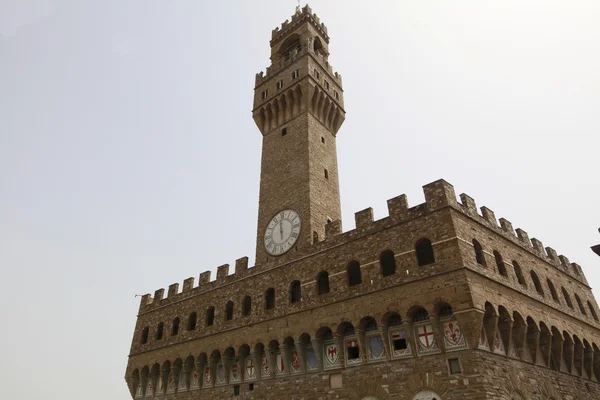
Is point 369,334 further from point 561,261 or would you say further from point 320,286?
point 561,261

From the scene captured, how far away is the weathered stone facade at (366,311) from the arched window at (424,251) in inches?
1.6

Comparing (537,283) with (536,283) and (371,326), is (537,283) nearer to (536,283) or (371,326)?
(536,283)

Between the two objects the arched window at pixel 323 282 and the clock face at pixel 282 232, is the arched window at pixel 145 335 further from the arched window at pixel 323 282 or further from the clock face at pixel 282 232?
the arched window at pixel 323 282

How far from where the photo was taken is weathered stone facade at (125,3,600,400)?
51.1 feet

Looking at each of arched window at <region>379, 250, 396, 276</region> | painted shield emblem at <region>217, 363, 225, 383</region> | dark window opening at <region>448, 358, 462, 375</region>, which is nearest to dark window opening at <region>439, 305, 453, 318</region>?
dark window opening at <region>448, 358, 462, 375</region>

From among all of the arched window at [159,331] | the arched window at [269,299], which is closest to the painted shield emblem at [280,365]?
the arched window at [269,299]

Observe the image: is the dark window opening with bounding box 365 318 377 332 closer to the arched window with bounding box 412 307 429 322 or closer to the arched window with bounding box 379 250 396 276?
the arched window with bounding box 412 307 429 322

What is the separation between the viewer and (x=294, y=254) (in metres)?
21.4

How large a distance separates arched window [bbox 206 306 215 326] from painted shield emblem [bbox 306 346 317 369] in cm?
679

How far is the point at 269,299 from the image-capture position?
850 inches

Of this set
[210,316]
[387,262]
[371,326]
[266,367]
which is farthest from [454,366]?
[210,316]

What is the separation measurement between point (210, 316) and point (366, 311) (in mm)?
10408

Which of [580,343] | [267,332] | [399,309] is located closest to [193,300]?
[267,332]

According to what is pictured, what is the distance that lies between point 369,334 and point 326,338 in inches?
84.4
